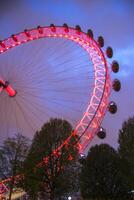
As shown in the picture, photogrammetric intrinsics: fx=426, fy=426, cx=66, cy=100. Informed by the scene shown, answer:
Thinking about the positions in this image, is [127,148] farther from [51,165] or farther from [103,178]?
[51,165]

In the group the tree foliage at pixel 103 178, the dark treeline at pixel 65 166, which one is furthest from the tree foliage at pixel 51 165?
the tree foliage at pixel 103 178

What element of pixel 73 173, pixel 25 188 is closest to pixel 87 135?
pixel 73 173

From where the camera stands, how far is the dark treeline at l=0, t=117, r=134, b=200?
44.0 metres

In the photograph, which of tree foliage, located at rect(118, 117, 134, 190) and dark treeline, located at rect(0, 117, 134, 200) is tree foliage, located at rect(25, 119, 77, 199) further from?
tree foliage, located at rect(118, 117, 134, 190)

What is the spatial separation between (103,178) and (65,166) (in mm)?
6403

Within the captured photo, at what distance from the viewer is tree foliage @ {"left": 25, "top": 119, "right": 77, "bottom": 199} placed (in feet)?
143

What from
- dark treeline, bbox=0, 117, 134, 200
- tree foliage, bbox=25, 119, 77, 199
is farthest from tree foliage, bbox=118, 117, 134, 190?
tree foliage, bbox=25, 119, 77, 199

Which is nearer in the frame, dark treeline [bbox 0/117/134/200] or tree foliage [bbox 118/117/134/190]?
dark treeline [bbox 0/117/134/200]

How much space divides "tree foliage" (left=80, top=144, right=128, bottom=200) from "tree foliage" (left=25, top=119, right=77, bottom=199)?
8.73 ft

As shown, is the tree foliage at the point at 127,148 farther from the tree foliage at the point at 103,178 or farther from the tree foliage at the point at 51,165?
the tree foliage at the point at 51,165

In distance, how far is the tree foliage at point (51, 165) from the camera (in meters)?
43.6

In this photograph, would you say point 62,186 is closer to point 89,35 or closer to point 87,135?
point 87,135

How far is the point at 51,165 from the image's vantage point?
4372cm

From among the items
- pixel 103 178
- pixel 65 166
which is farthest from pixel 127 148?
pixel 65 166
